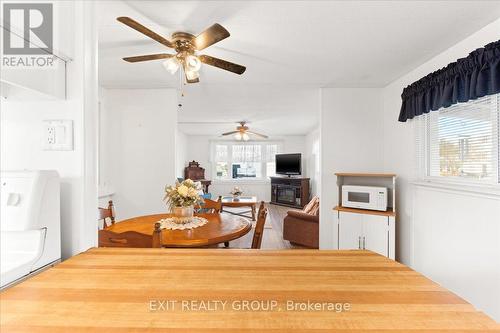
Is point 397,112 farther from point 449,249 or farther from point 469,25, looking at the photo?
point 449,249

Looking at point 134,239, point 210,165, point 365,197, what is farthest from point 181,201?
point 210,165

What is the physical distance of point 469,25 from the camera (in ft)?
5.79

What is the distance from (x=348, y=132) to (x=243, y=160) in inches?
189

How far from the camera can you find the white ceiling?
1552 millimetres

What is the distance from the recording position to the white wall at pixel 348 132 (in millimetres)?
3240

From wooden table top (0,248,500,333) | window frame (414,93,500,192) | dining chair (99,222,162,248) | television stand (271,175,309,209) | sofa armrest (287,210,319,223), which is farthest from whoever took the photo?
television stand (271,175,309,209)

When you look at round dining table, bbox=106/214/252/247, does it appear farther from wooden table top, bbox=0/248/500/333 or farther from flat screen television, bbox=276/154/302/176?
flat screen television, bbox=276/154/302/176

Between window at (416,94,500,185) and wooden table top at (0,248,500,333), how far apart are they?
5.67 ft

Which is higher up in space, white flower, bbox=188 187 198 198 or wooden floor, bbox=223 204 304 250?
white flower, bbox=188 187 198 198

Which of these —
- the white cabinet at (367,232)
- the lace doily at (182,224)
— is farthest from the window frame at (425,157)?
the lace doily at (182,224)

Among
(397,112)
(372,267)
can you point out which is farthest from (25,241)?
(397,112)

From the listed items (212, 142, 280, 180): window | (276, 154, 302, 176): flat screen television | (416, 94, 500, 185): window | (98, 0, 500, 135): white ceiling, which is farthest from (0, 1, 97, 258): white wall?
(212, 142, 280, 180): window

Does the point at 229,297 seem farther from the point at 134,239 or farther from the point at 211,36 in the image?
the point at 211,36

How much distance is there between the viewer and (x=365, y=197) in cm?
281
